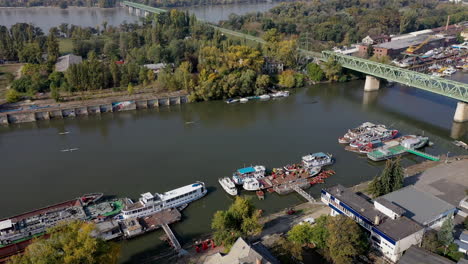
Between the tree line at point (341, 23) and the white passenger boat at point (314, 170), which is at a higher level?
the tree line at point (341, 23)

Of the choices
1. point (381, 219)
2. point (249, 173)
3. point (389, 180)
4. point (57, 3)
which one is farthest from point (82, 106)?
point (57, 3)

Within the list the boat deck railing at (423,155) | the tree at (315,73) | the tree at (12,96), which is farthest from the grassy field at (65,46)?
the boat deck railing at (423,155)

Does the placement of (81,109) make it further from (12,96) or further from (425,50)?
(425,50)

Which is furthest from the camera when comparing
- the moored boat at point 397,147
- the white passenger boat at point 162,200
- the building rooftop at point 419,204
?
the moored boat at point 397,147

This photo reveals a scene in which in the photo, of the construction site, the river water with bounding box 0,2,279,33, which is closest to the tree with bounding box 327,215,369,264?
the construction site

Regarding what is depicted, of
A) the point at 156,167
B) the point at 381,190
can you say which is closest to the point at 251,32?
the point at 156,167

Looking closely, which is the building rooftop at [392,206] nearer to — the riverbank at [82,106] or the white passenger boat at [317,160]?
the white passenger boat at [317,160]

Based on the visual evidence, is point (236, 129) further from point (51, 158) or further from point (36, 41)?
point (36, 41)
